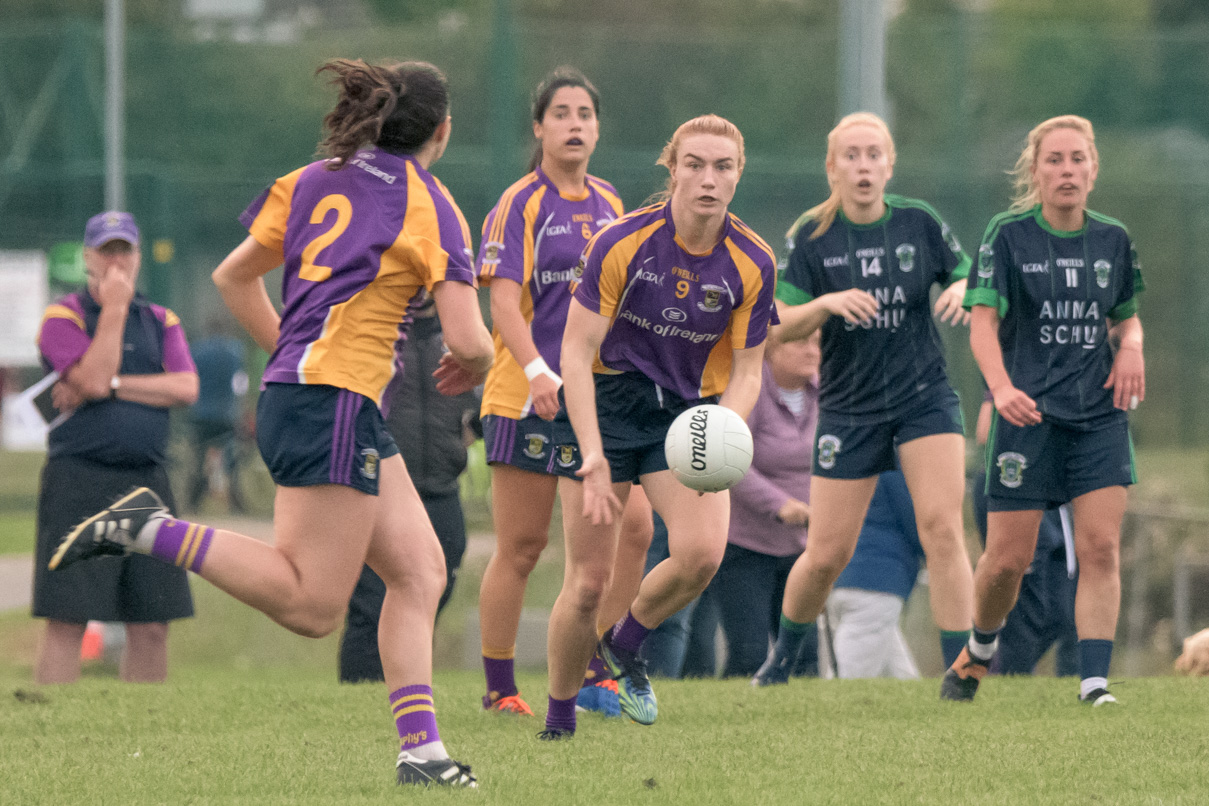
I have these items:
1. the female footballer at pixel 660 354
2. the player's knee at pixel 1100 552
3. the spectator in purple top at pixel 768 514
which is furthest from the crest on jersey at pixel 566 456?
the spectator in purple top at pixel 768 514

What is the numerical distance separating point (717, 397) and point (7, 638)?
8542 millimetres

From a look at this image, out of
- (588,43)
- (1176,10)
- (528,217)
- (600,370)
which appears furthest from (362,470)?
(1176,10)

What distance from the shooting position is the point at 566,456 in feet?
20.4

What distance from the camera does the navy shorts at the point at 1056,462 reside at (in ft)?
22.3

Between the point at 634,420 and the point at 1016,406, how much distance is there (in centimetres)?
168

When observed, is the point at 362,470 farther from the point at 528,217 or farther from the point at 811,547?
the point at 811,547

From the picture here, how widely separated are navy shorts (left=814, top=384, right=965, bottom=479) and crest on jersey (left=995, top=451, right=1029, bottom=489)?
1.19 ft

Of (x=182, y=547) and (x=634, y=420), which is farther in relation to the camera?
(x=634, y=420)

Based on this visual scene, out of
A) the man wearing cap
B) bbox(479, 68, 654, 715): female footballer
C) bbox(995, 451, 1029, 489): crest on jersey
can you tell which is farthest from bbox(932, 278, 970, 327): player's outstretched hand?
the man wearing cap

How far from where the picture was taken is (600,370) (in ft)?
19.9

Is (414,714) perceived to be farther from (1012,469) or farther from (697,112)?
(697,112)

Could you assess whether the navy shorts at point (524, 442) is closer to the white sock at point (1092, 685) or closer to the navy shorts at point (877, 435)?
the navy shorts at point (877, 435)

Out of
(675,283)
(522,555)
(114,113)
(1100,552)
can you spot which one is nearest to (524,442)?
(522,555)

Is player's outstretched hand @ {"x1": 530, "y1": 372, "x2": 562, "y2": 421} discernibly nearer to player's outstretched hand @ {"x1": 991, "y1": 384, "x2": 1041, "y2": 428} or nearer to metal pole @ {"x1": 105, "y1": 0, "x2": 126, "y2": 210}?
player's outstretched hand @ {"x1": 991, "y1": 384, "x2": 1041, "y2": 428}
